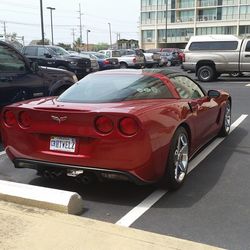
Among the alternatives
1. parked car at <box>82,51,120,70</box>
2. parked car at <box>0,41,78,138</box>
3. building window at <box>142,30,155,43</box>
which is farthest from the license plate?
building window at <box>142,30,155,43</box>

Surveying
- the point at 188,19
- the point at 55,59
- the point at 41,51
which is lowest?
the point at 55,59

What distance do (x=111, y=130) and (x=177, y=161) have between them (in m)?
1.04

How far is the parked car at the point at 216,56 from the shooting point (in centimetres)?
2055

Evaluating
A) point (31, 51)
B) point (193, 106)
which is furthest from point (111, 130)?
point (31, 51)

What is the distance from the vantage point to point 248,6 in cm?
8819

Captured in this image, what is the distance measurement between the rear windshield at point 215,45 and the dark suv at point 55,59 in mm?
5341

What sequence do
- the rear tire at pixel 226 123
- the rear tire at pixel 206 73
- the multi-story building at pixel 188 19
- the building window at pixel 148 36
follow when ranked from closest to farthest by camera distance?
the rear tire at pixel 226 123 < the rear tire at pixel 206 73 < the multi-story building at pixel 188 19 < the building window at pixel 148 36

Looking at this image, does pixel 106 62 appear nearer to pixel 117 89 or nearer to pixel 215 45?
pixel 215 45

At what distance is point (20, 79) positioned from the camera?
821cm

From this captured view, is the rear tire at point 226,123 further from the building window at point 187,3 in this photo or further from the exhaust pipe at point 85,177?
the building window at point 187,3

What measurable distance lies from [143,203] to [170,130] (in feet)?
2.77

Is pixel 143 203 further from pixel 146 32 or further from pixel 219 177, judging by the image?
pixel 146 32

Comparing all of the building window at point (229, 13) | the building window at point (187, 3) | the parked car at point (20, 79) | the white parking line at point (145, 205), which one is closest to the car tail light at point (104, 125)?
the white parking line at point (145, 205)

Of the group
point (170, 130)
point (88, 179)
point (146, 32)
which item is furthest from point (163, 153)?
point (146, 32)
